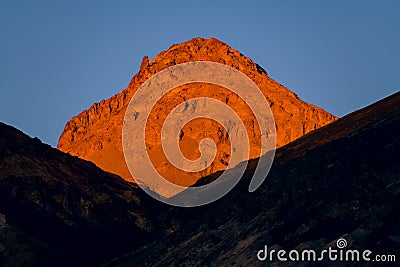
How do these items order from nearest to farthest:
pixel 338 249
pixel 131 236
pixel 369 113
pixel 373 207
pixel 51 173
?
pixel 338 249 → pixel 373 207 → pixel 369 113 → pixel 131 236 → pixel 51 173

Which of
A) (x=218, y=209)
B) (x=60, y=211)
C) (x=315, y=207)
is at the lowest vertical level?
(x=315, y=207)

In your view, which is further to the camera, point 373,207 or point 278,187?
point 278,187

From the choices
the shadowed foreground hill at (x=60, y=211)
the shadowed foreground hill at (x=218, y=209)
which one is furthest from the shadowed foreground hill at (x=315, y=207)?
the shadowed foreground hill at (x=60, y=211)

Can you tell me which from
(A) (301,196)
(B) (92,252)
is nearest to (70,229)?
(B) (92,252)

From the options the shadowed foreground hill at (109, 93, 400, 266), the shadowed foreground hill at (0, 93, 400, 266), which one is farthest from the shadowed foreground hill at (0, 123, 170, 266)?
the shadowed foreground hill at (109, 93, 400, 266)

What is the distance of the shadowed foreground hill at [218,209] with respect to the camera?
69.4m

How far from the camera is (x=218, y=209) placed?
3659 inches

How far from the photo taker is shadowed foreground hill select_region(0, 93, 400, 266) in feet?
228

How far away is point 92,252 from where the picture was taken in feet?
351

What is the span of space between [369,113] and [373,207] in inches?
1508

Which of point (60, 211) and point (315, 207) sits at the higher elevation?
point (60, 211)

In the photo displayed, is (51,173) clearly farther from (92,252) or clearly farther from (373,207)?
(373,207)

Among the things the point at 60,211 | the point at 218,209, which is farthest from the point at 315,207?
the point at 60,211

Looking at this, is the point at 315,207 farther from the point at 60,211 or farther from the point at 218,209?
the point at 60,211
